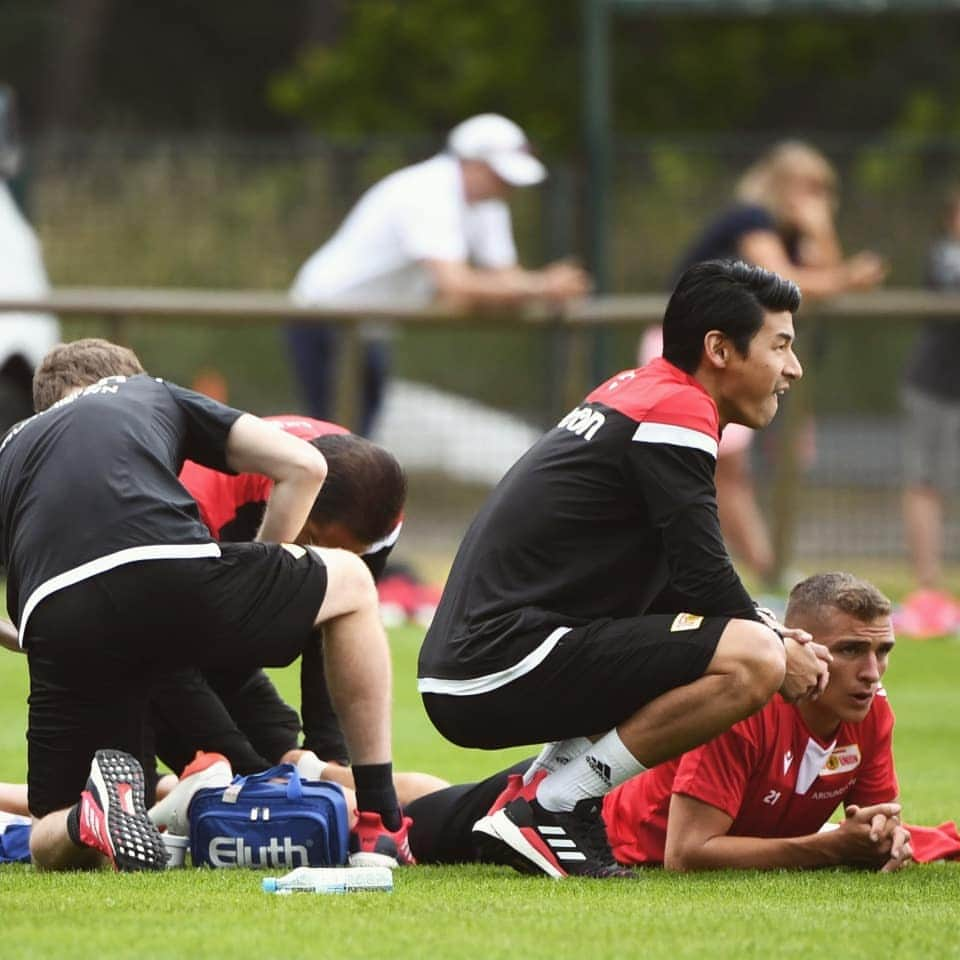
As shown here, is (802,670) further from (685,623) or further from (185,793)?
(185,793)

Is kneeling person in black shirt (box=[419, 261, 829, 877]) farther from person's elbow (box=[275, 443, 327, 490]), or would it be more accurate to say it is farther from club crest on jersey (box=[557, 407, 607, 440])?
person's elbow (box=[275, 443, 327, 490])

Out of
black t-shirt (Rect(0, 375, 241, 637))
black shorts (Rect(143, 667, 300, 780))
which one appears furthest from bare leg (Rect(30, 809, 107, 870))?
black t-shirt (Rect(0, 375, 241, 637))

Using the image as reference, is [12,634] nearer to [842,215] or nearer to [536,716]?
[536,716]

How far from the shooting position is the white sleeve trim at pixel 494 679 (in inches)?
208

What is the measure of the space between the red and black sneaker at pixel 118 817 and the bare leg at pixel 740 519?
634 cm

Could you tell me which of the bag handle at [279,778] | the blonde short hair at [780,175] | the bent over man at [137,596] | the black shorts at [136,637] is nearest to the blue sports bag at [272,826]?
the bag handle at [279,778]

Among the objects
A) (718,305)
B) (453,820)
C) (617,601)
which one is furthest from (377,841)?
(718,305)

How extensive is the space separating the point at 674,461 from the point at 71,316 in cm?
721

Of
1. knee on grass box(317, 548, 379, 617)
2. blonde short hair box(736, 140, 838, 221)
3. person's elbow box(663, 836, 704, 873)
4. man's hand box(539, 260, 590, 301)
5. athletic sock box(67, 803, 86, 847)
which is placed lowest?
person's elbow box(663, 836, 704, 873)

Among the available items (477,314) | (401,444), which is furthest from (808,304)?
(401,444)

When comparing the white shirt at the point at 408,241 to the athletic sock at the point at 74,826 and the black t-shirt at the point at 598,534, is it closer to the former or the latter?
the black t-shirt at the point at 598,534

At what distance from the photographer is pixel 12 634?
570cm

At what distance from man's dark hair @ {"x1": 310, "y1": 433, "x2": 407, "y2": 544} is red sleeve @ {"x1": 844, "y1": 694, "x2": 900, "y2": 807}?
1390 millimetres

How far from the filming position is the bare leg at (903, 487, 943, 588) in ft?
39.1
